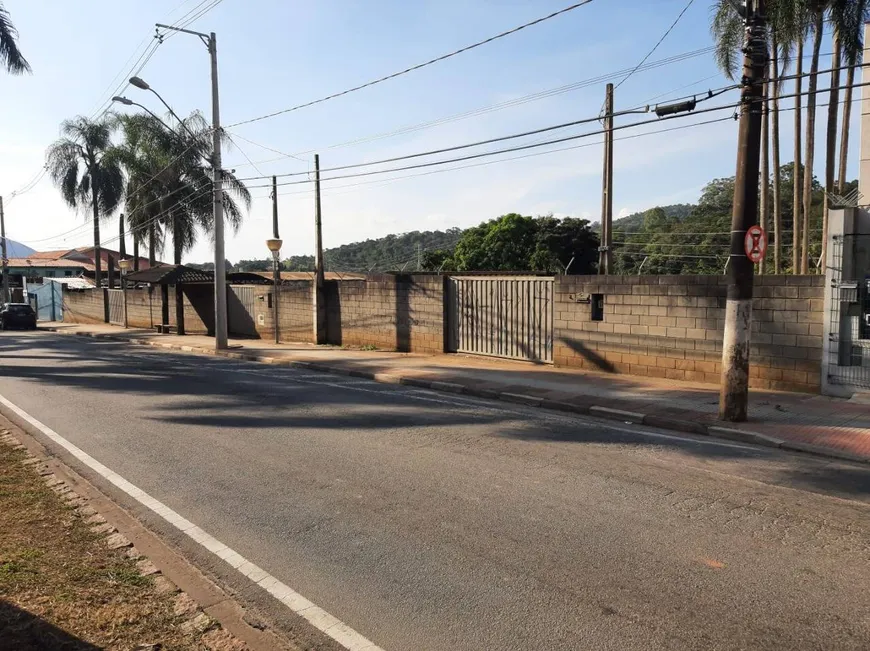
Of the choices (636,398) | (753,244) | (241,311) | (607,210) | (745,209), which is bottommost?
(636,398)

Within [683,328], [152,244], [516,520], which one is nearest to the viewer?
[516,520]

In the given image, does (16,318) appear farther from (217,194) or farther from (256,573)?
(256,573)

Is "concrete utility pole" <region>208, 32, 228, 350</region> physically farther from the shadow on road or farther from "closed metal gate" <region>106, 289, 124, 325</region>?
"closed metal gate" <region>106, 289, 124, 325</region>

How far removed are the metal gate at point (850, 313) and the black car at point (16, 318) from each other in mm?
37823

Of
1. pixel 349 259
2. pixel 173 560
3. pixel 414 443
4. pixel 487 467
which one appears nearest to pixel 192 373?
pixel 414 443

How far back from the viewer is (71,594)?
3928 mm

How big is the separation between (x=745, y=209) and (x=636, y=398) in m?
3.44

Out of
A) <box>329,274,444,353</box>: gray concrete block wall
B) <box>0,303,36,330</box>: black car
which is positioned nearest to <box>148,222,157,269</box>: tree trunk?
<box>0,303,36,330</box>: black car

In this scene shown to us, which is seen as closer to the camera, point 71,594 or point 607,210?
point 71,594

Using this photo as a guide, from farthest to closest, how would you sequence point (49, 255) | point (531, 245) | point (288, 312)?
point (49, 255) < point (531, 245) < point (288, 312)

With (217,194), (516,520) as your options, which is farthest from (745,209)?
(217,194)

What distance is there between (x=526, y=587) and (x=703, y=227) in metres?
60.3

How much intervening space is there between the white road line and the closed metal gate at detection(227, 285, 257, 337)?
63.3 ft

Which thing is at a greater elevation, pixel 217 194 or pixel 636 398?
pixel 217 194
